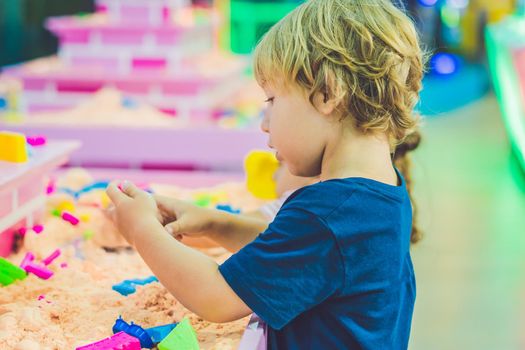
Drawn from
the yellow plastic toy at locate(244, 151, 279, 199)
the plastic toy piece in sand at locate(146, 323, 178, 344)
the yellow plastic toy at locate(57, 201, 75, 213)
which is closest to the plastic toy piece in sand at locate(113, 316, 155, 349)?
the plastic toy piece in sand at locate(146, 323, 178, 344)

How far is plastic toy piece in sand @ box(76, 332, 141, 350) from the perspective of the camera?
2.93 feet

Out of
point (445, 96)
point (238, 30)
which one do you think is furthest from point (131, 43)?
point (445, 96)

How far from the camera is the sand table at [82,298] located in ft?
3.17

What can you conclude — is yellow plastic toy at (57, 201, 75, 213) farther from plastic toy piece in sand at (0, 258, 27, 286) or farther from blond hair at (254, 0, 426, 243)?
A: blond hair at (254, 0, 426, 243)

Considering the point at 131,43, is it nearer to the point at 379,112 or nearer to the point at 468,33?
Answer: the point at 379,112

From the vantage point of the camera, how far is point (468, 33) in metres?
7.46

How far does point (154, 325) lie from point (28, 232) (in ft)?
1.38

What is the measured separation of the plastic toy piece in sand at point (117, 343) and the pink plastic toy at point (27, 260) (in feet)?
1.18

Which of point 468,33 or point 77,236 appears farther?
point 468,33

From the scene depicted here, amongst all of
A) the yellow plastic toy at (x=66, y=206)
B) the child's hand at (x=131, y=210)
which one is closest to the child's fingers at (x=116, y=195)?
the child's hand at (x=131, y=210)

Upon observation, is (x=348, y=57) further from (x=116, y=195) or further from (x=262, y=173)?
(x=262, y=173)

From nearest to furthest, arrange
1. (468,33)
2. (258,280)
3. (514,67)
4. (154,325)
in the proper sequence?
(258,280) → (154,325) → (514,67) → (468,33)

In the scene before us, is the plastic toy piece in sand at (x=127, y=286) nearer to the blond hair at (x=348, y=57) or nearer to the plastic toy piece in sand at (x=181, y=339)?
the plastic toy piece in sand at (x=181, y=339)

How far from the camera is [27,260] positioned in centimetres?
127
